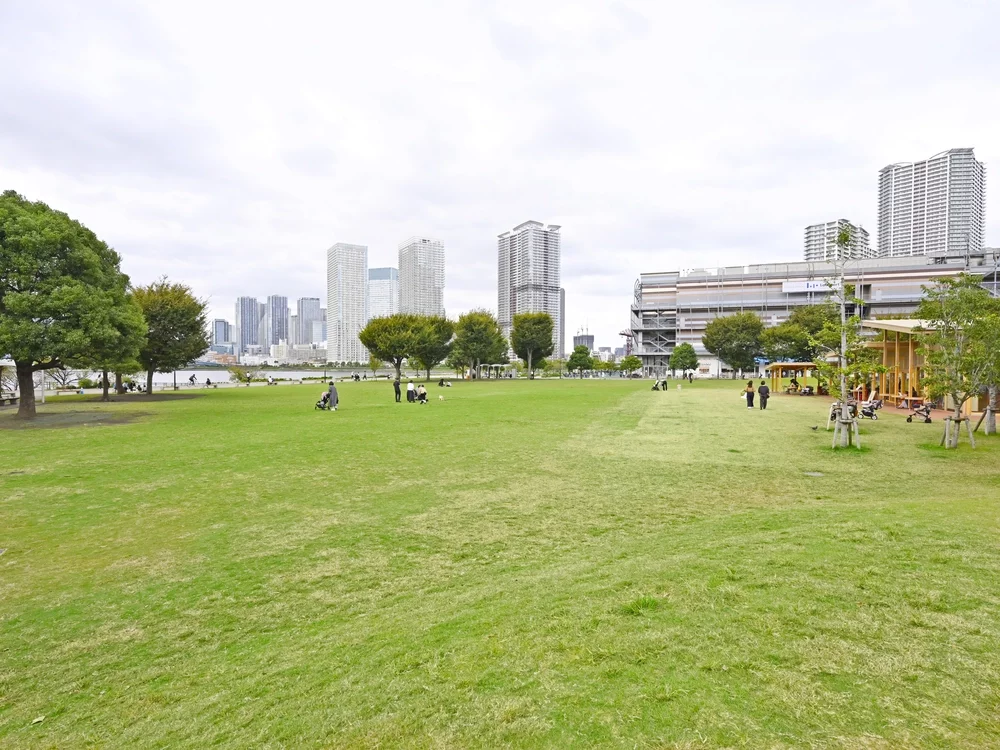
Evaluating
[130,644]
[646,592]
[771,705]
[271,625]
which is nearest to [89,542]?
[130,644]

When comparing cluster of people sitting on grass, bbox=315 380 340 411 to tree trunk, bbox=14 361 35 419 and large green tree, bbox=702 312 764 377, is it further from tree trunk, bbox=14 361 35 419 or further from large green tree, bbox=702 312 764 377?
large green tree, bbox=702 312 764 377

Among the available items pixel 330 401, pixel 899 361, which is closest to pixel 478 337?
pixel 330 401

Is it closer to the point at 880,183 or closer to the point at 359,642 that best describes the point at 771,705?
the point at 359,642

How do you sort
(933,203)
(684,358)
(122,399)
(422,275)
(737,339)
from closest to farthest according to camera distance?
(122,399) < (737,339) < (684,358) < (933,203) < (422,275)

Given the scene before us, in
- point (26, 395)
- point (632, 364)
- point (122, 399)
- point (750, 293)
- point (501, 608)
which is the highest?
point (750, 293)

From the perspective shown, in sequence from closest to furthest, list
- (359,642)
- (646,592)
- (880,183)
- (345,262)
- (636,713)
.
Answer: (636,713) → (359,642) → (646,592) → (880,183) → (345,262)

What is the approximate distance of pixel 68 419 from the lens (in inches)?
861

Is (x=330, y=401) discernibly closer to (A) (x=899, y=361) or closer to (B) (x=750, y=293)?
(A) (x=899, y=361)

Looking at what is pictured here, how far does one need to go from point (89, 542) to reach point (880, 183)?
18899cm

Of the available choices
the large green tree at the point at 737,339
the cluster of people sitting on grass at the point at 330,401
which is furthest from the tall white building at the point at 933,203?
the cluster of people sitting on grass at the point at 330,401

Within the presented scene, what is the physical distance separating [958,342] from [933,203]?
162 meters

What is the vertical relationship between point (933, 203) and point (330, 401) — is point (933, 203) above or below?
above

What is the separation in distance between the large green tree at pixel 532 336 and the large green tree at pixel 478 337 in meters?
7.56

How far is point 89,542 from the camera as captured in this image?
22.8 ft
